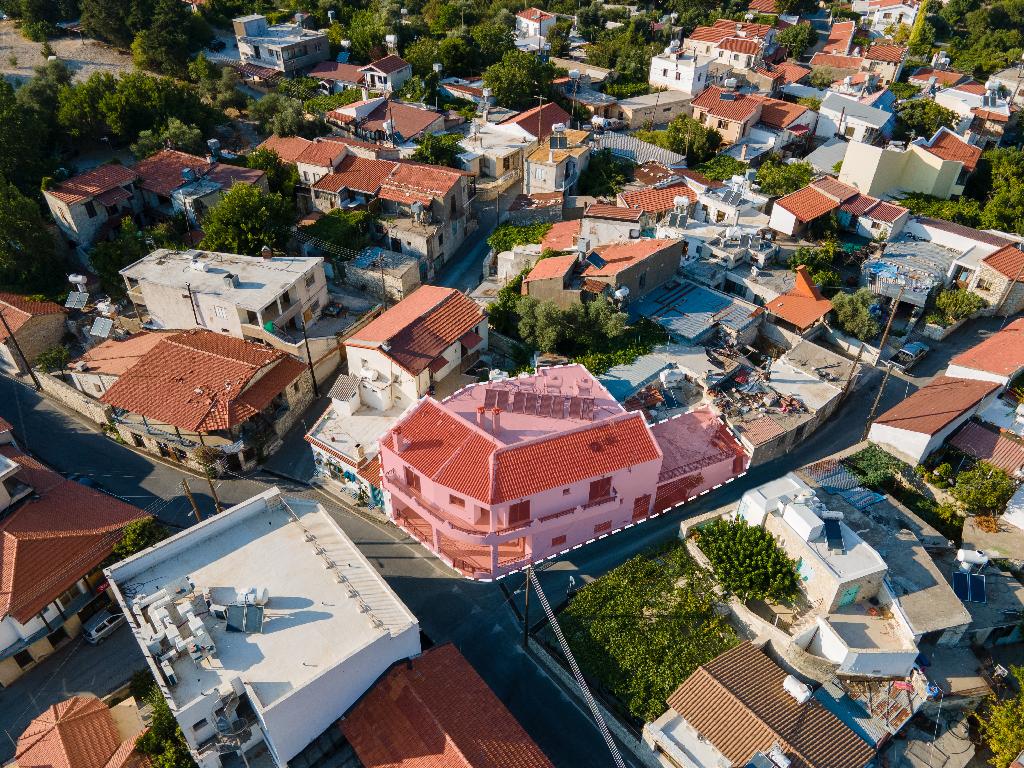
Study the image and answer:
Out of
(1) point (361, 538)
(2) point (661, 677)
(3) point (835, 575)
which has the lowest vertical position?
(1) point (361, 538)

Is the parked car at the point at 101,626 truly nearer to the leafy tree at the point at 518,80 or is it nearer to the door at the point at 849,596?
the door at the point at 849,596

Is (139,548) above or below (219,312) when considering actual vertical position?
below

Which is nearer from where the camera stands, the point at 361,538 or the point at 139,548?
the point at 139,548

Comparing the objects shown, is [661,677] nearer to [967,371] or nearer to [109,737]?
[109,737]

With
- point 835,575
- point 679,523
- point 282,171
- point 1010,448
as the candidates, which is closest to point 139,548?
point 679,523

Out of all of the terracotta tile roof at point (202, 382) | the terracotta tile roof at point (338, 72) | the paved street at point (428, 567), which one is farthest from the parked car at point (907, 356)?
the terracotta tile roof at point (338, 72)
